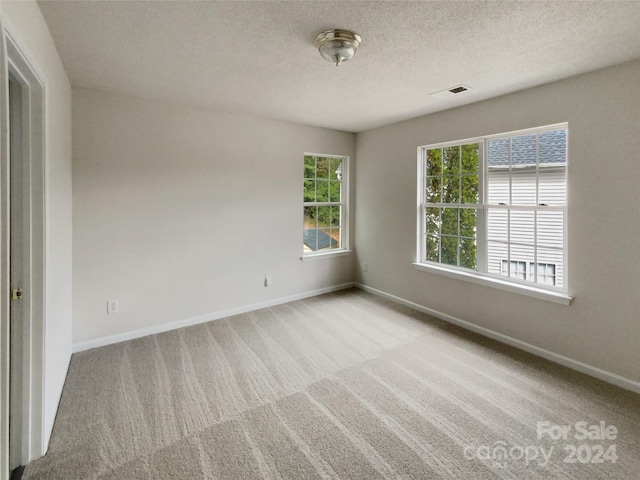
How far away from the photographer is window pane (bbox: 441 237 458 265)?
3729 mm

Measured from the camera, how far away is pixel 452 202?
3.74 meters

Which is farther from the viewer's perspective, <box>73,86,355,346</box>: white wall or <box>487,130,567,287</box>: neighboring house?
<box>73,86,355,346</box>: white wall

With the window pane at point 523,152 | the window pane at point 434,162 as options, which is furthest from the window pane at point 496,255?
the window pane at point 434,162

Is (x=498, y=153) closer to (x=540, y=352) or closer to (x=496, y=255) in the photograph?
(x=496, y=255)

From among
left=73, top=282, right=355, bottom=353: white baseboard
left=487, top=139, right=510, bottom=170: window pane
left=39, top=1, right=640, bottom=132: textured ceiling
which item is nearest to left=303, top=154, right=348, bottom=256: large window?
left=73, top=282, right=355, bottom=353: white baseboard

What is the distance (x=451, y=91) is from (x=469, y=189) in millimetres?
1100

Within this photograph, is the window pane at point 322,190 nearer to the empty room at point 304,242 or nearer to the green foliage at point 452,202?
the empty room at point 304,242

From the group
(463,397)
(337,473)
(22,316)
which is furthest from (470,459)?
(22,316)

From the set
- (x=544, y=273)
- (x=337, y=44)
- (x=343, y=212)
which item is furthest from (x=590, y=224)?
(x=343, y=212)

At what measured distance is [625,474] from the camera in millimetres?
1644

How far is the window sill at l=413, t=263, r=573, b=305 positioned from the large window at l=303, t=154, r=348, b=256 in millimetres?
1391

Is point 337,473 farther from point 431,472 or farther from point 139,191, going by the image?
point 139,191

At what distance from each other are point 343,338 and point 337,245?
1.98 m

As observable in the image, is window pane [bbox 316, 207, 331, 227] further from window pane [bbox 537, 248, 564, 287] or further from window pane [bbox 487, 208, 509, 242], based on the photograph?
window pane [bbox 537, 248, 564, 287]
